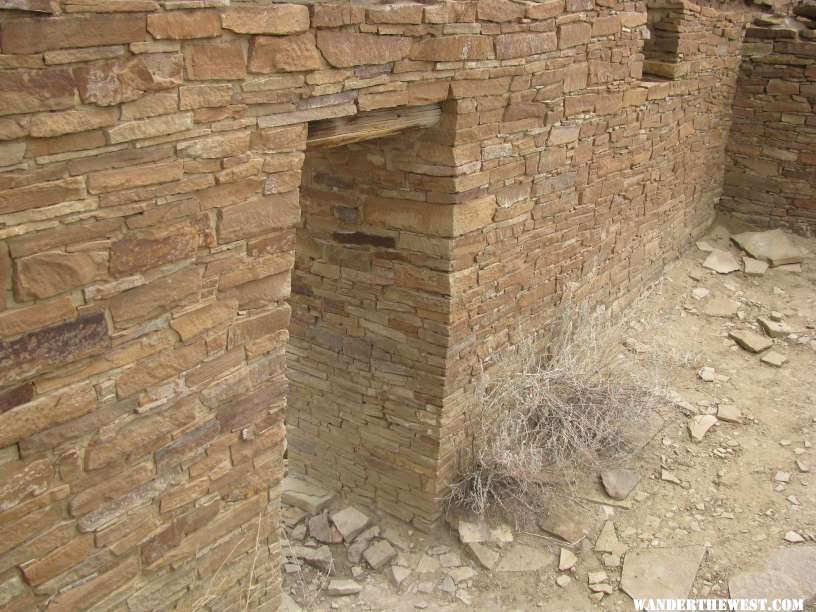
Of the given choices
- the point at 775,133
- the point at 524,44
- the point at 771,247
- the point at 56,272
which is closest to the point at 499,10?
the point at 524,44

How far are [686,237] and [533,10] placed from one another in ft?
13.1

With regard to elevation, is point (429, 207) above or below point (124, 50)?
below

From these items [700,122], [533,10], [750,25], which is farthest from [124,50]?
[750,25]

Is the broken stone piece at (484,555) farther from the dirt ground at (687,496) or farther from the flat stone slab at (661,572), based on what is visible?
the flat stone slab at (661,572)

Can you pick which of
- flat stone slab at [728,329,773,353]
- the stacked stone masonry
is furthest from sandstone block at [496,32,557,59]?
flat stone slab at [728,329,773,353]

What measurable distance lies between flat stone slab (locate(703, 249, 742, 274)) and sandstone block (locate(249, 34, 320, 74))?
5.37m

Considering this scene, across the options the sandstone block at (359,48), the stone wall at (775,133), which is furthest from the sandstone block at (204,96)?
the stone wall at (775,133)

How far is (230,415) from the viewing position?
3.05 m

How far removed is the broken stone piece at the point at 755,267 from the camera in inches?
279

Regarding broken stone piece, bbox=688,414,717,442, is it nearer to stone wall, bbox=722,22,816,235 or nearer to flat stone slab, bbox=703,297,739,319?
flat stone slab, bbox=703,297,739,319

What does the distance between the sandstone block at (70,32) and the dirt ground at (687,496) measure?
10.2ft

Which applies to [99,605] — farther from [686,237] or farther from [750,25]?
[750,25]

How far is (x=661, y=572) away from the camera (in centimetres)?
411

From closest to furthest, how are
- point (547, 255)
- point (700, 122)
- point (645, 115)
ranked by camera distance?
point (547, 255)
point (645, 115)
point (700, 122)
